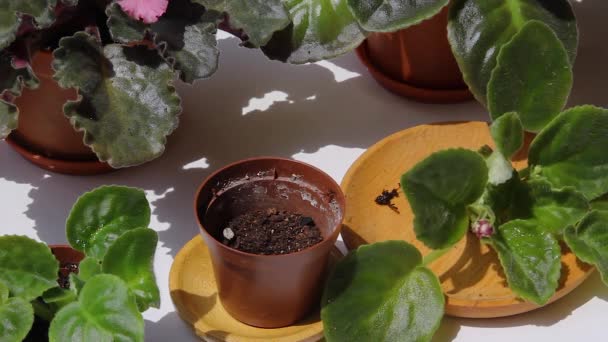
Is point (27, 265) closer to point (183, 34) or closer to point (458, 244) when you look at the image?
point (183, 34)

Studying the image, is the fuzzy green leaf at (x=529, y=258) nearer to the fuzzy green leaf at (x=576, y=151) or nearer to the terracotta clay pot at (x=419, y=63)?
the fuzzy green leaf at (x=576, y=151)

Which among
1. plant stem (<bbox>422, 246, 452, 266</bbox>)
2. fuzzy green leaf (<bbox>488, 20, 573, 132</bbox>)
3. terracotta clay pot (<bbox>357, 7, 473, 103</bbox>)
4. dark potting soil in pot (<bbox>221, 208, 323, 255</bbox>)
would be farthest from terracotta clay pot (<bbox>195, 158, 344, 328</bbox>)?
terracotta clay pot (<bbox>357, 7, 473, 103</bbox>)

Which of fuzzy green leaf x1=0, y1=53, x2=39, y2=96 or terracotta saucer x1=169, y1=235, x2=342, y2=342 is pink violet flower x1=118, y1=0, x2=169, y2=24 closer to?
fuzzy green leaf x1=0, y1=53, x2=39, y2=96

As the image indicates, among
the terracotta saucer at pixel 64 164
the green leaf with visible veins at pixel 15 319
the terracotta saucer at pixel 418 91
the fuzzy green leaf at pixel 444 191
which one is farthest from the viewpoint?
the terracotta saucer at pixel 418 91

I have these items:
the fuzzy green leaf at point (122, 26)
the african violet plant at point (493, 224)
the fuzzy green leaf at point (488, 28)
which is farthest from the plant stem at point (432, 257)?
the fuzzy green leaf at point (122, 26)

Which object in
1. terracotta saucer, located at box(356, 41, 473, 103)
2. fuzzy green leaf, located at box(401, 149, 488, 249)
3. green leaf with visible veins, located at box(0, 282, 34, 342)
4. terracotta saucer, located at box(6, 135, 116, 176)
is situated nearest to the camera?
green leaf with visible veins, located at box(0, 282, 34, 342)

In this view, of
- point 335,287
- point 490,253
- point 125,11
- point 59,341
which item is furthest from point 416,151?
point 59,341

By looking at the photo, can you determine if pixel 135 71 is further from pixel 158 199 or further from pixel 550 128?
pixel 550 128
